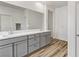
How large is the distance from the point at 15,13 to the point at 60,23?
357cm

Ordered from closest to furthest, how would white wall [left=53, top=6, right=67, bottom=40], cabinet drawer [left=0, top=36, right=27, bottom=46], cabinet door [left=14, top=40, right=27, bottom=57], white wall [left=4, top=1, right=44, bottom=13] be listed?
cabinet drawer [left=0, top=36, right=27, bottom=46]
cabinet door [left=14, top=40, right=27, bottom=57]
white wall [left=4, top=1, right=44, bottom=13]
white wall [left=53, top=6, right=67, bottom=40]

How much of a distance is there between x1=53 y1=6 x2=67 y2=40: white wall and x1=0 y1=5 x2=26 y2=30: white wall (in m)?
3.02

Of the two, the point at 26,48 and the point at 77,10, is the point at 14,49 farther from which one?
the point at 77,10

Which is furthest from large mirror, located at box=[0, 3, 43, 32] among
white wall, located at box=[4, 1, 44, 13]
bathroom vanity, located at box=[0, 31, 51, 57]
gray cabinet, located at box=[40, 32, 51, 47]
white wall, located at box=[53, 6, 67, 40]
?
white wall, located at box=[53, 6, 67, 40]

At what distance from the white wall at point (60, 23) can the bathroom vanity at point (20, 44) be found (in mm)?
2257

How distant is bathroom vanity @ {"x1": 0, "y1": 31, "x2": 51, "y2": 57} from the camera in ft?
6.99

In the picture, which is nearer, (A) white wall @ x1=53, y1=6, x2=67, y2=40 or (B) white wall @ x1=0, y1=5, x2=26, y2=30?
(B) white wall @ x1=0, y1=5, x2=26, y2=30

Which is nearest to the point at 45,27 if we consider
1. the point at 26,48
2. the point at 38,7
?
the point at 38,7

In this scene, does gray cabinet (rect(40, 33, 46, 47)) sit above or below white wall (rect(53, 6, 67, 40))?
below

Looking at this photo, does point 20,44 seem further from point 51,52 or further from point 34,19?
point 34,19

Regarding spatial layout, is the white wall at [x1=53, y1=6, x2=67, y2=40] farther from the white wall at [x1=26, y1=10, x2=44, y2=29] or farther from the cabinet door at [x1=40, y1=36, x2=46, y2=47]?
the cabinet door at [x1=40, y1=36, x2=46, y2=47]

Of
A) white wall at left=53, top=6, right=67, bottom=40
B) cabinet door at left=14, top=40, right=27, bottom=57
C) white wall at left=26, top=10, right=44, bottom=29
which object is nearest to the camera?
cabinet door at left=14, top=40, right=27, bottom=57

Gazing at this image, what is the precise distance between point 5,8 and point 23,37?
2.92 feet

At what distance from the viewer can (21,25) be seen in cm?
331
